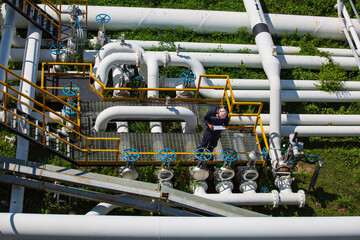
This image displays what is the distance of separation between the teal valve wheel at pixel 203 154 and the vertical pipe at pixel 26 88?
4.59m

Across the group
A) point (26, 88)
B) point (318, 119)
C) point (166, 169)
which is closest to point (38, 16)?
point (26, 88)

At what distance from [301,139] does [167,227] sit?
269 inches

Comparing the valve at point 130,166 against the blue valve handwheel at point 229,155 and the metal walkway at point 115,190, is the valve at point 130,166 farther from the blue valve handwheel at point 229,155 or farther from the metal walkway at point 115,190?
the blue valve handwheel at point 229,155

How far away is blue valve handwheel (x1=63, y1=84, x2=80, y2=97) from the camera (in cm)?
1552

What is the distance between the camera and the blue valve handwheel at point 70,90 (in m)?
15.5

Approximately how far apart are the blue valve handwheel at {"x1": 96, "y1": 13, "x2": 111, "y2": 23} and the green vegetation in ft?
2.11

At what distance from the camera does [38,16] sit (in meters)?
17.2

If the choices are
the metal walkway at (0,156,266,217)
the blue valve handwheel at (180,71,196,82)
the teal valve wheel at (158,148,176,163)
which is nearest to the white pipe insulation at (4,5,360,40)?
the blue valve handwheel at (180,71,196,82)

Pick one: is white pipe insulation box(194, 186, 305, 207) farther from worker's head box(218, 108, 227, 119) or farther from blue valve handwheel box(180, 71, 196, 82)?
blue valve handwheel box(180, 71, 196, 82)

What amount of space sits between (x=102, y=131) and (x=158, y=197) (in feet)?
10.2

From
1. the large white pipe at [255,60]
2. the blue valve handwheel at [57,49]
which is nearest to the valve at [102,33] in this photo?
the blue valve handwheel at [57,49]

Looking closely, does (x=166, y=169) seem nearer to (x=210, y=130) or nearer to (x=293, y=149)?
(x=210, y=130)

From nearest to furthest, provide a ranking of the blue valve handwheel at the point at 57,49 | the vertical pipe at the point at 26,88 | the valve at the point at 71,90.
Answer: the vertical pipe at the point at 26,88
the valve at the point at 71,90
the blue valve handwheel at the point at 57,49

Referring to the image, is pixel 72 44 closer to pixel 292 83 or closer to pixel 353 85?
pixel 292 83
